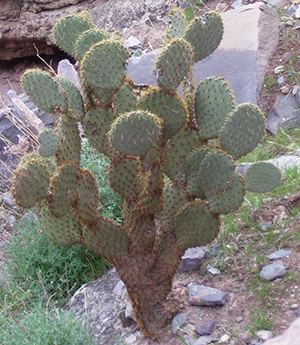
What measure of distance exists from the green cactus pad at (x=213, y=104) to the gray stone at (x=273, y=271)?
2.69ft

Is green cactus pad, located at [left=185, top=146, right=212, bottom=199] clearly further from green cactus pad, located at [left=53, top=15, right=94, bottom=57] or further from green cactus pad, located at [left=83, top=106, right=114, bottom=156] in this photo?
green cactus pad, located at [left=53, top=15, right=94, bottom=57]

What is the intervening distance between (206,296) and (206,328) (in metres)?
0.22

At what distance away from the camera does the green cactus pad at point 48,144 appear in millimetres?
2475

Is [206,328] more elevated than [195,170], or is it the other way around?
[195,170]

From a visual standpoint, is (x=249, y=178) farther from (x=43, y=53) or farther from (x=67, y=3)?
(x=43, y=53)

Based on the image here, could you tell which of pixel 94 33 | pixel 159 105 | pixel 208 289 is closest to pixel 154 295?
pixel 208 289

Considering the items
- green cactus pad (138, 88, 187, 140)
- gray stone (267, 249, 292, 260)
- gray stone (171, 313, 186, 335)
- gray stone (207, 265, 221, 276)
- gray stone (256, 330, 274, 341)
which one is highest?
green cactus pad (138, 88, 187, 140)

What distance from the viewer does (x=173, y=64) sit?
2154 mm

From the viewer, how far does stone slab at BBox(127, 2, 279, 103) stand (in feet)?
16.9

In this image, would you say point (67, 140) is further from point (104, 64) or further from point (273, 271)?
point (273, 271)

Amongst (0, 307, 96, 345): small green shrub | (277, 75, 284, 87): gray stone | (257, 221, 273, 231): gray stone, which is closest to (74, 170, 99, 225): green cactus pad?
(0, 307, 96, 345): small green shrub

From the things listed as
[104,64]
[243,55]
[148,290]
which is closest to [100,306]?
[148,290]

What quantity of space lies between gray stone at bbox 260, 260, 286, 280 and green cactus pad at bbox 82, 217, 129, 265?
78cm

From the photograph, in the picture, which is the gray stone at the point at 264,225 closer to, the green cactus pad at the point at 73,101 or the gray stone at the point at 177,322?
the gray stone at the point at 177,322
